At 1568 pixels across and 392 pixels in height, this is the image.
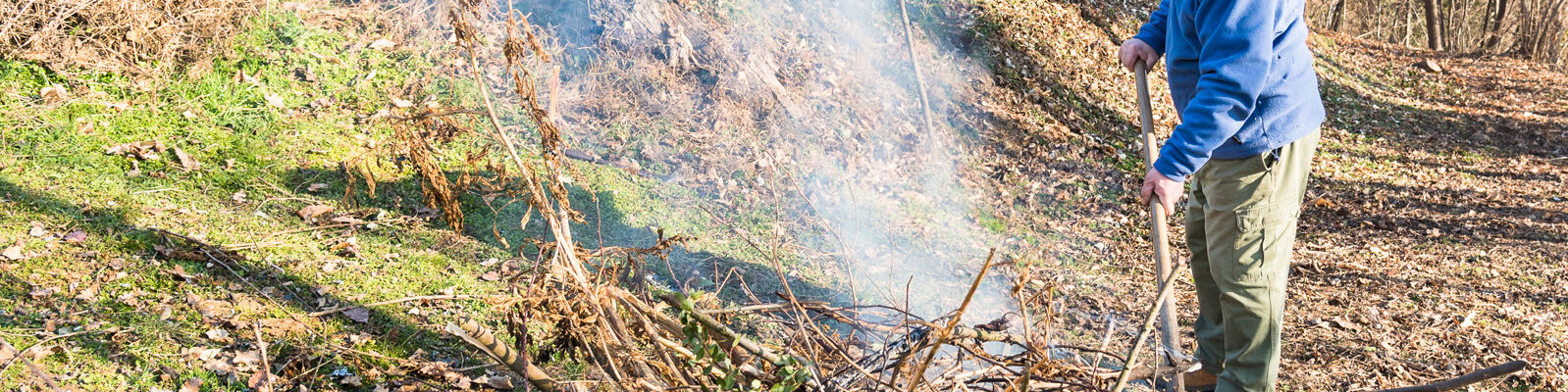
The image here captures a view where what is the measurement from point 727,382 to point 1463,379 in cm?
225

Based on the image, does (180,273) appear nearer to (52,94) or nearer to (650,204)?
(52,94)

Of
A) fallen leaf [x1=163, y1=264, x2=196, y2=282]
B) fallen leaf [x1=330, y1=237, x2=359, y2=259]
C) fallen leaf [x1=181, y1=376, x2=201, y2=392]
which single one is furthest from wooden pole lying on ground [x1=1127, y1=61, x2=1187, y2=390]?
fallen leaf [x1=163, y1=264, x2=196, y2=282]

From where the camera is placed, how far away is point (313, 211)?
373 centimetres

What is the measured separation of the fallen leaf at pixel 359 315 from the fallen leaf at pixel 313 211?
817mm

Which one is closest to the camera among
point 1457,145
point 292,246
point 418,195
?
point 292,246

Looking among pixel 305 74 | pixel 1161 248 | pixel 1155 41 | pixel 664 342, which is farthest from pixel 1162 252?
pixel 305 74

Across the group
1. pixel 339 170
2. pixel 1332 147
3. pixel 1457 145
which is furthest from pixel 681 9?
pixel 1457 145

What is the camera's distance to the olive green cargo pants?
2.65 metres

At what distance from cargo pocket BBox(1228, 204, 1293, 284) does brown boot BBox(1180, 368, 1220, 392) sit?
53cm

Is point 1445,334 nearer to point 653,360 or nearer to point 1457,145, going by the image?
point 653,360

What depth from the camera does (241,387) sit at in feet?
8.46

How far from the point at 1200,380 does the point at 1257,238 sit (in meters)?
0.70

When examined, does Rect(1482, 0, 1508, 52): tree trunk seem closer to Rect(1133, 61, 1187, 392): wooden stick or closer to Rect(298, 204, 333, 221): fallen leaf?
Rect(1133, 61, 1187, 392): wooden stick

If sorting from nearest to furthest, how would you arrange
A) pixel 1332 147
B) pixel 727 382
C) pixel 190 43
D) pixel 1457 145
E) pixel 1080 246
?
pixel 727 382, pixel 190 43, pixel 1080 246, pixel 1332 147, pixel 1457 145
